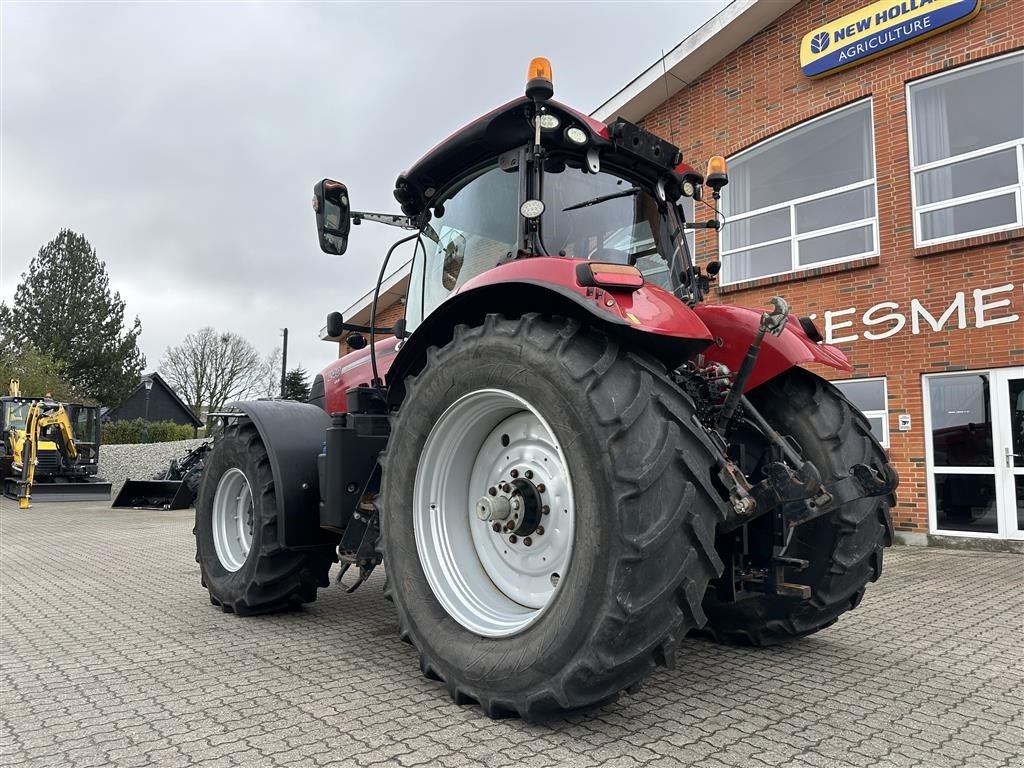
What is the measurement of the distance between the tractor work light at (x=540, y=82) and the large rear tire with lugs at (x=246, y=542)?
2644 mm

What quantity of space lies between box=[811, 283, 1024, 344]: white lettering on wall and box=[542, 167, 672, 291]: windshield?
6.37 meters

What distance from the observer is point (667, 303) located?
273 centimetres

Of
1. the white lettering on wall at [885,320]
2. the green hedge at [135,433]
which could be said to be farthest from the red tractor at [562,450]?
the green hedge at [135,433]

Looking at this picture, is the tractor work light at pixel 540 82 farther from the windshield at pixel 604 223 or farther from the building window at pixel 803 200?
the building window at pixel 803 200

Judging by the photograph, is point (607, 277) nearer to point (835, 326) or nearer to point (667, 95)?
point (835, 326)

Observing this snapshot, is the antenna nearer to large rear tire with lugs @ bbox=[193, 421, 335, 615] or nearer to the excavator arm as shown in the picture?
large rear tire with lugs @ bbox=[193, 421, 335, 615]

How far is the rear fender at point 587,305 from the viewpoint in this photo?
2.57 metres

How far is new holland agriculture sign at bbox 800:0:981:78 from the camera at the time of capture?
29.2ft

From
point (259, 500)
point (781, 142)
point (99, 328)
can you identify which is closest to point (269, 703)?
point (259, 500)

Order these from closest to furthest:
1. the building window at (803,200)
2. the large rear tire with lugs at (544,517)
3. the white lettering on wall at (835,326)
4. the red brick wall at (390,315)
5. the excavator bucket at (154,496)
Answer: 1. the large rear tire with lugs at (544,517)
2. the red brick wall at (390,315)
3. the white lettering on wall at (835,326)
4. the building window at (803,200)
5. the excavator bucket at (154,496)

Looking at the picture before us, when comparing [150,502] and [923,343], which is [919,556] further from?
[150,502]

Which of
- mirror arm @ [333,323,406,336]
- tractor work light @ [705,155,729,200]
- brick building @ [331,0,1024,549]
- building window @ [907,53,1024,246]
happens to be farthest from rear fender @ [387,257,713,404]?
building window @ [907,53,1024,246]

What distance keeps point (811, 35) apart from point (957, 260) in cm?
386

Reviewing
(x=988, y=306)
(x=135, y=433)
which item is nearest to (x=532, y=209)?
(x=988, y=306)
